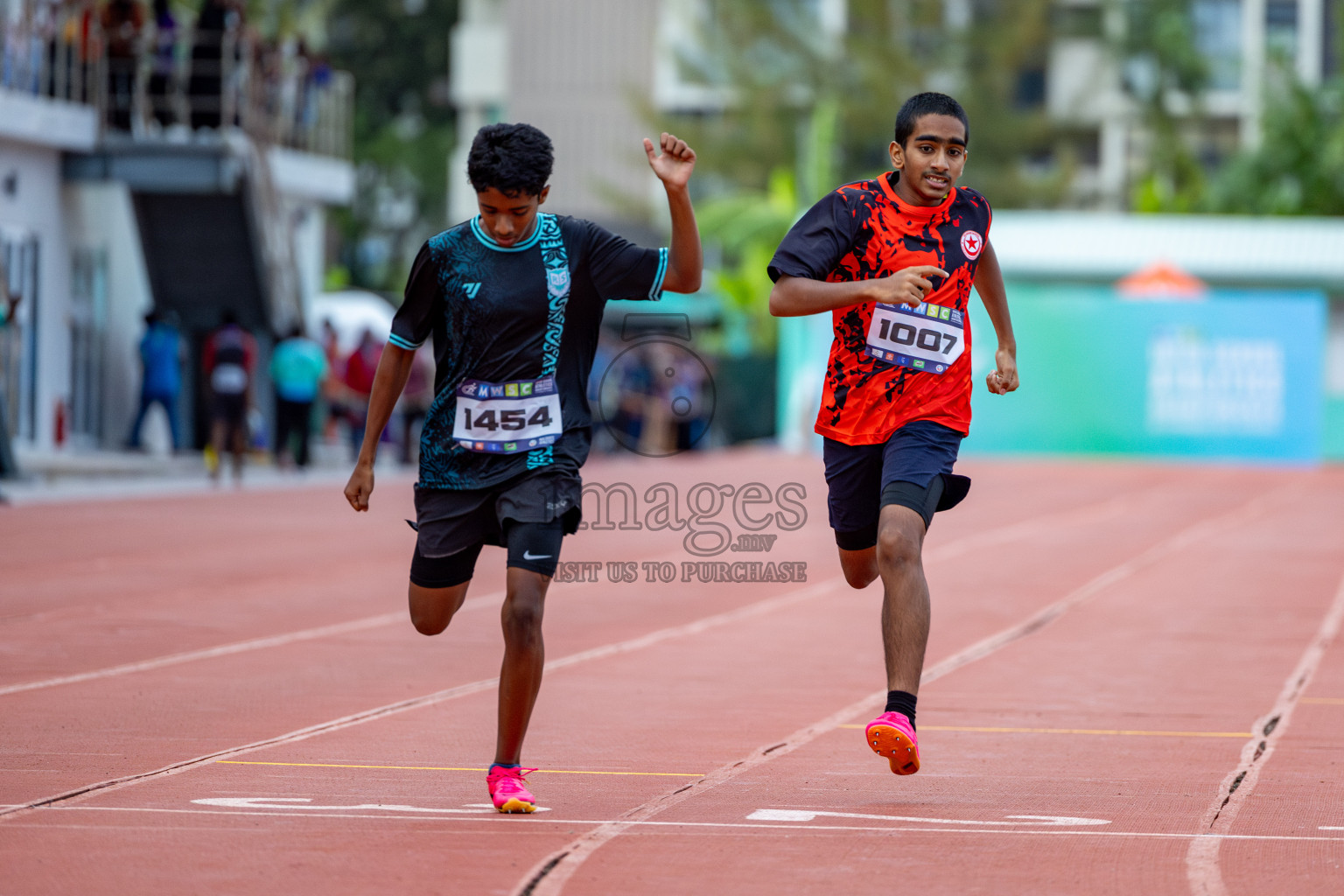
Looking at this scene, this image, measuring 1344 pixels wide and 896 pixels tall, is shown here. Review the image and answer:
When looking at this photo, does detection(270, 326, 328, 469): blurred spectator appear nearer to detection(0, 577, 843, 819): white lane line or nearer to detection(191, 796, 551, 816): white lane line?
detection(0, 577, 843, 819): white lane line

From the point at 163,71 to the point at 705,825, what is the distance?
23.8 metres

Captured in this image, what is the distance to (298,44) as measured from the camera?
31.0 m

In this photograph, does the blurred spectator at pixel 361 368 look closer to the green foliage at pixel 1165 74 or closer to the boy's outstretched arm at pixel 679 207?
the boy's outstretched arm at pixel 679 207

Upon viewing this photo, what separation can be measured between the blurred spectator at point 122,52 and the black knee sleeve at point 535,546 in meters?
23.0

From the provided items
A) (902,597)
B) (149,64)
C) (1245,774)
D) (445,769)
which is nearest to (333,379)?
(149,64)

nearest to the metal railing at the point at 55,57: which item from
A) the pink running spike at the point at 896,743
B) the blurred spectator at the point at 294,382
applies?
the blurred spectator at the point at 294,382

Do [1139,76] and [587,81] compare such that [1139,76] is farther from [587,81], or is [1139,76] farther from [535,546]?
[535,546]

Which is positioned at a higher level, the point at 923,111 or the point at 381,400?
the point at 923,111

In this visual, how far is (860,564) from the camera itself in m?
6.98

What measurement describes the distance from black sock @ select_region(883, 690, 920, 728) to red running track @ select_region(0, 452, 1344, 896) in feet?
0.93

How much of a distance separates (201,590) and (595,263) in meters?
7.69

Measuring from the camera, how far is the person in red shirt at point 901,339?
6488mm

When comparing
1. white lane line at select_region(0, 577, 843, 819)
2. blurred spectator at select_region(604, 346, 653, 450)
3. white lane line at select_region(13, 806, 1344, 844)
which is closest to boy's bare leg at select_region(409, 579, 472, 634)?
white lane line at select_region(13, 806, 1344, 844)

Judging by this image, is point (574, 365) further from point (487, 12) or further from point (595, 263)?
point (487, 12)
